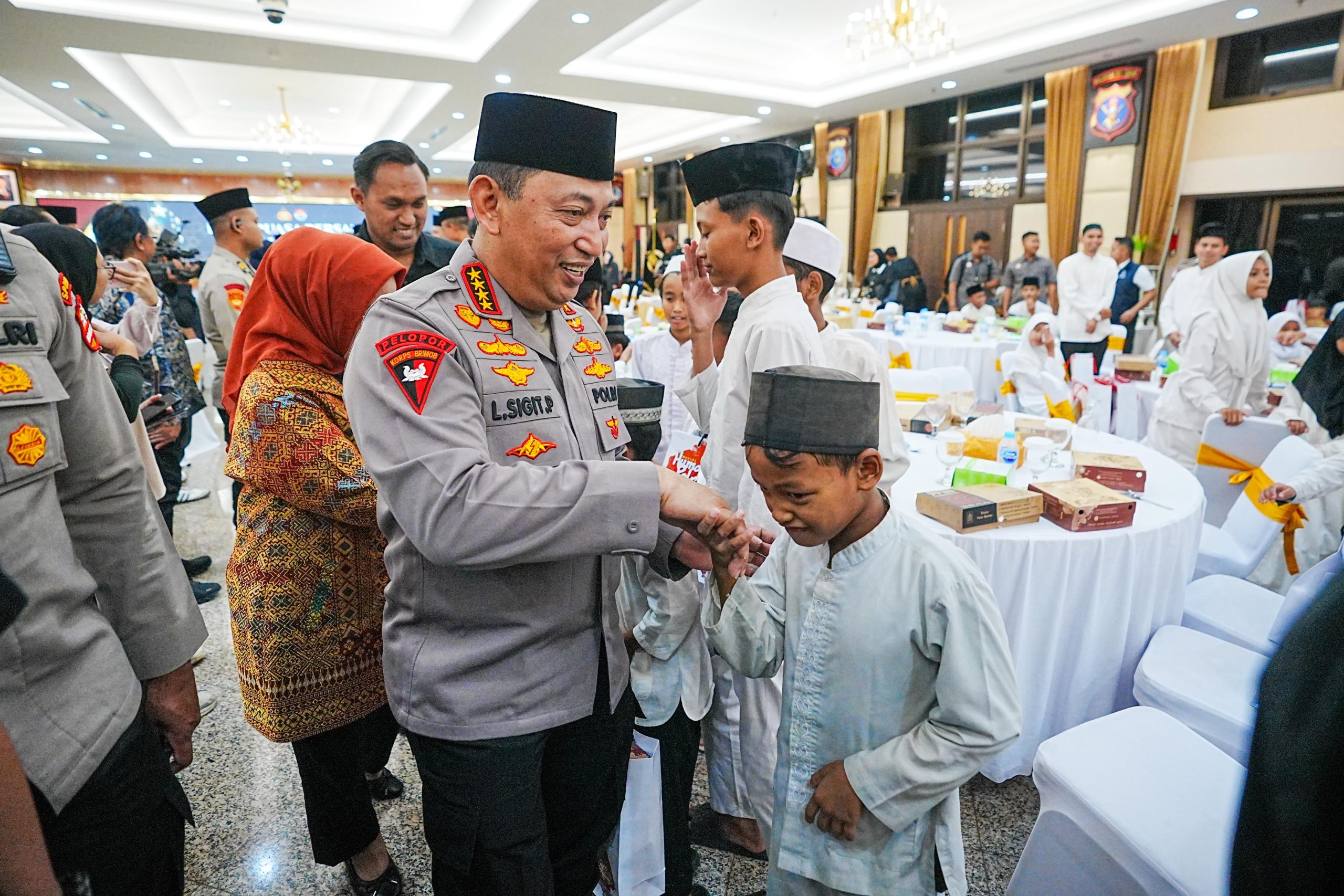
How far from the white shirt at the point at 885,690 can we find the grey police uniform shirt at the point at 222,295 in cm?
317

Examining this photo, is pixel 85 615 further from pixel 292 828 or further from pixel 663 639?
pixel 292 828

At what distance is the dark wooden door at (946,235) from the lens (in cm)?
1052

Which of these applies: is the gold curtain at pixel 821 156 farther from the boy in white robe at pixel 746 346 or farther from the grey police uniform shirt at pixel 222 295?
the boy in white robe at pixel 746 346

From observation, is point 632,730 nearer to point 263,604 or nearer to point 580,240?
point 263,604

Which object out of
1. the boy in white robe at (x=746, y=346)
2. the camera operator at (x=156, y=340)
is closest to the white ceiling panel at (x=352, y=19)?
the camera operator at (x=156, y=340)

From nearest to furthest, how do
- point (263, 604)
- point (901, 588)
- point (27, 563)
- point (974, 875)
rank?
point (27, 563) → point (901, 588) → point (263, 604) → point (974, 875)

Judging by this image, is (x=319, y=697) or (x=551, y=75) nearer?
(x=319, y=697)

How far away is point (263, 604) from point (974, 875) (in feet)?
6.28

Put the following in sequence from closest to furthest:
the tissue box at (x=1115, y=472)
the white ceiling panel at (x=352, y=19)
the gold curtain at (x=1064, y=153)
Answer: the tissue box at (x=1115, y=472), the white ceiling panel at (x=352, y=19), the gold curtain at (x=1064, y=153)

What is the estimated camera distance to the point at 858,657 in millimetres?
1208

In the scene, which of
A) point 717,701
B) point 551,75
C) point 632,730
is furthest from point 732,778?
point 551,75

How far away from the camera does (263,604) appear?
1.41 metres

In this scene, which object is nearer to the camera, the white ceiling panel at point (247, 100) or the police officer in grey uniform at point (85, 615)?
the police officer in grey uniform at point (85, 615)

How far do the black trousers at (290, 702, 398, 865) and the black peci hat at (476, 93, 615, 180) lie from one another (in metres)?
1.20
